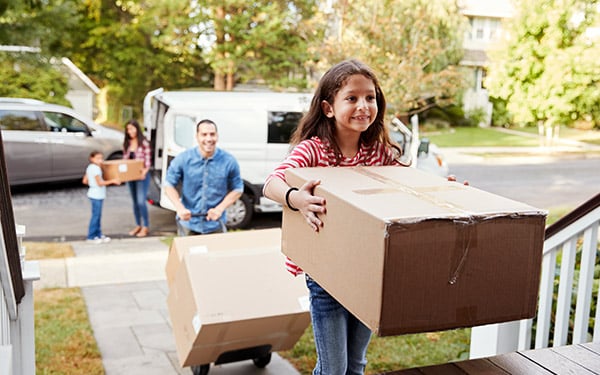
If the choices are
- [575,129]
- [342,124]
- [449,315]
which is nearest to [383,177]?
[342,124]

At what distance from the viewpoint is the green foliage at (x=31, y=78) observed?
678 inches

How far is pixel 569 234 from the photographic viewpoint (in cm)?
306

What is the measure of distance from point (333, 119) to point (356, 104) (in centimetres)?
14

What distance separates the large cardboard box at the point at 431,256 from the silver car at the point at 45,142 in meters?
10.4

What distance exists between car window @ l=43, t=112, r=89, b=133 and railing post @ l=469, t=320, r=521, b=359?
996cm

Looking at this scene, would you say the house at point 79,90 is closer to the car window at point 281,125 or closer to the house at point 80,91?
the house at point 80,91

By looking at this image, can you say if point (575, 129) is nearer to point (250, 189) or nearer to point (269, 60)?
point (269, 60)

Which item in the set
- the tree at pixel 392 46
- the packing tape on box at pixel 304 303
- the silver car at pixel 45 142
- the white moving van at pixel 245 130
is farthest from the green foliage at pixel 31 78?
the packing tape on box at pixel 304 303

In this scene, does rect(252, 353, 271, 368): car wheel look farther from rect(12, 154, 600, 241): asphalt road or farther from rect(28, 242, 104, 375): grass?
rect(12, 154, 600, 241): asphalt road

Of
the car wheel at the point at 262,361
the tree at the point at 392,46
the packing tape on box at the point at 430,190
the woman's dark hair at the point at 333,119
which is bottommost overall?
the car wheel at the point at 262,361

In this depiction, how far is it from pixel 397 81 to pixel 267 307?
8476 mm

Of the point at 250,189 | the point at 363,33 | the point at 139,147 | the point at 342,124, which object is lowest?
the point at 250,189

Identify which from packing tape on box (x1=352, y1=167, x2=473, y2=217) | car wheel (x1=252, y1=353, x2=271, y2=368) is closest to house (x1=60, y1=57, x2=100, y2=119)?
car wheel (x1=252, y1=353, x2=271, y2=368)

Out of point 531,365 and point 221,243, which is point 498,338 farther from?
point 221,243
